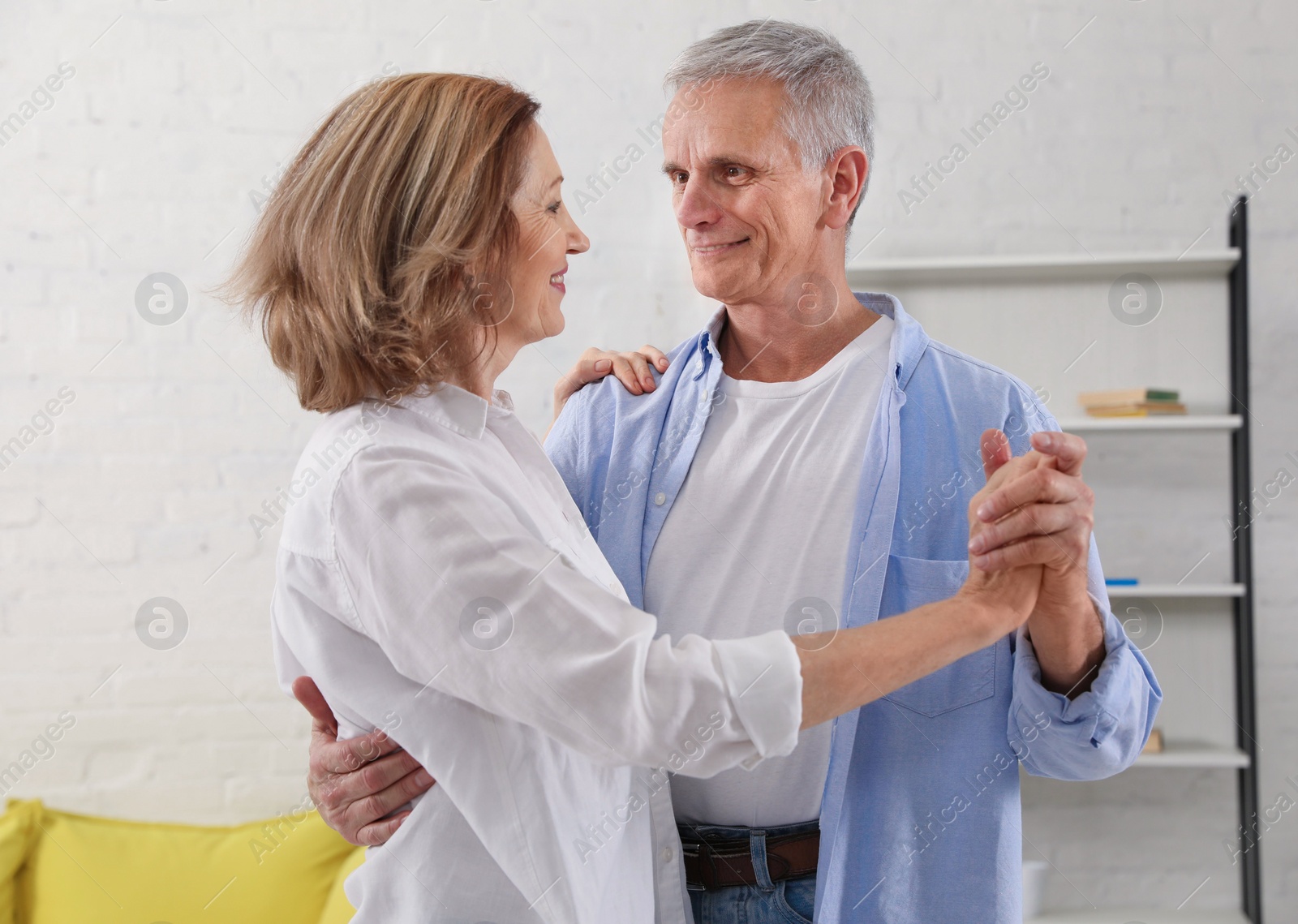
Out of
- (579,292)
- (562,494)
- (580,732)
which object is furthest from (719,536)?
(579,292)

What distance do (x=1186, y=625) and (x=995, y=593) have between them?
1.75 metres

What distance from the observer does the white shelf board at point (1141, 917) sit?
94.3 inches

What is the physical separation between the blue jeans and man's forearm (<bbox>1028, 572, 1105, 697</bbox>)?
0.34m

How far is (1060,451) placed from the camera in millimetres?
1036

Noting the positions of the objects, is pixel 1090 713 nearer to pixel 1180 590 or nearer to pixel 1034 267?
pixel 1180 590

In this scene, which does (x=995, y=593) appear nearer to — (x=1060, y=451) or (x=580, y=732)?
(x=1060, y=451)

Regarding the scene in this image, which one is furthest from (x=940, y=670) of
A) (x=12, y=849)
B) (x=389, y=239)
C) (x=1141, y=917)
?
(x=12, y=849)

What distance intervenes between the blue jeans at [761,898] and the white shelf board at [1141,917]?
1.49 m

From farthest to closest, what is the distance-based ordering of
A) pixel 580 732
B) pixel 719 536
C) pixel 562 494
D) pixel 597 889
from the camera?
pixel 719 536 < pixel 562 494 < pixel 597 889 < pixel 580 732

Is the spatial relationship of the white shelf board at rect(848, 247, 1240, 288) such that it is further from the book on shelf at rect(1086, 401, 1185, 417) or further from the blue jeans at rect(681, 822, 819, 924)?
the blue jeans at rect(681, 822, 819, 924)

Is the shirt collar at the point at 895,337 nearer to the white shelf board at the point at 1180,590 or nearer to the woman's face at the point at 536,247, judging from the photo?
the woman's face at the point at 536,247

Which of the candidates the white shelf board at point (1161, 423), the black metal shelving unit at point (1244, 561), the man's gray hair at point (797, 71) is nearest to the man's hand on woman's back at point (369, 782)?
the man's gray hair at point (797, 71)

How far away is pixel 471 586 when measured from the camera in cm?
79

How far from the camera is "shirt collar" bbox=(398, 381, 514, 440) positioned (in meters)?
0.92
